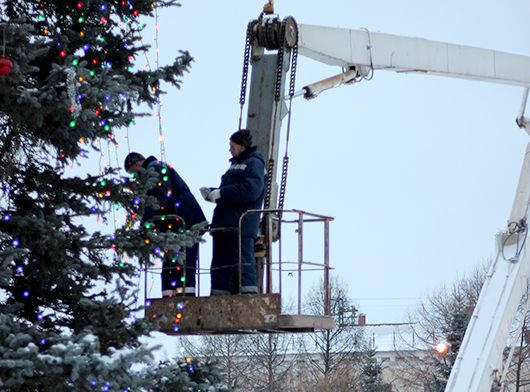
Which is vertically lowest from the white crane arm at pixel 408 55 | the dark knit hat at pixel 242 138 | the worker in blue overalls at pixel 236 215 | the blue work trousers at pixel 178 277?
the blue work trousers at pixel 178 277

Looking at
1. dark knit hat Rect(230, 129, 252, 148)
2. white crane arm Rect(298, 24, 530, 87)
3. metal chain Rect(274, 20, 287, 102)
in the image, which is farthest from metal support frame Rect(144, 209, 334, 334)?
white crane arm Rect(298, 24, 530, 87)

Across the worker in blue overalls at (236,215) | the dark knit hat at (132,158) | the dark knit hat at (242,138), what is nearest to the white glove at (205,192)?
the worker in blue overalls at (236,215)

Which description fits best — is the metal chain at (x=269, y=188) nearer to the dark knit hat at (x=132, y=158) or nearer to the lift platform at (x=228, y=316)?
the lift platform at (x=228, y=316)

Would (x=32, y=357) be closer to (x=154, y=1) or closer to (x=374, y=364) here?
(x=154, y=1)

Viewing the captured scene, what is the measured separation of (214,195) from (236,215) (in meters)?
0.28

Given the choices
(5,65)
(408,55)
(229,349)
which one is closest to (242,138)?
(5,65)

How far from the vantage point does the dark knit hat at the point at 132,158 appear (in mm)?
7562

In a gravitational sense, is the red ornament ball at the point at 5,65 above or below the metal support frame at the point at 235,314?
above

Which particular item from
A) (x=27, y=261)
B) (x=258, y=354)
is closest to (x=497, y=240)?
(x=27, y=261)

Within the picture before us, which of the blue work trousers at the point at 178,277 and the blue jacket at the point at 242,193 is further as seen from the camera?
the blue work trousers at the point at 178,277

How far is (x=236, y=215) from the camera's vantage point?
7828 millimetres

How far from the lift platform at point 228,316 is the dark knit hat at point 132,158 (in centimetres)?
127

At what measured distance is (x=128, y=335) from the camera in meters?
5.66

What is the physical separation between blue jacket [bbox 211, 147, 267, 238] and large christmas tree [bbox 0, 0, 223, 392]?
4.64 feet
